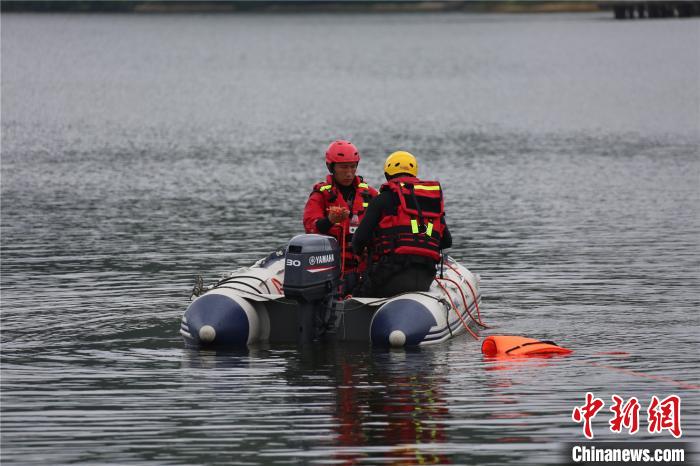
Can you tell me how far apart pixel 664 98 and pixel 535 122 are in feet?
Result: 34.7

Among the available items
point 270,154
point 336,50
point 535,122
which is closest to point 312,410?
point 270,154

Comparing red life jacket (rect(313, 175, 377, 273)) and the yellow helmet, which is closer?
the yellow helmet

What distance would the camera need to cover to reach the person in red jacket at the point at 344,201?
1384 cm

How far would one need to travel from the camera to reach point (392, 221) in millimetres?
13422

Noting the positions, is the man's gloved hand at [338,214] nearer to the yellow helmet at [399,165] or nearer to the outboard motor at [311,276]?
the outboard motor at [311,276]

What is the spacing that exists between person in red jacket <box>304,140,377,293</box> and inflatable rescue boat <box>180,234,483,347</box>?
507 millimetres

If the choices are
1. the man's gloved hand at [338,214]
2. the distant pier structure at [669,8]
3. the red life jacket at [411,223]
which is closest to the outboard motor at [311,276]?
the man's gloved hand at [338,214]

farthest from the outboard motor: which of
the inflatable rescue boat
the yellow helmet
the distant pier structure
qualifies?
the distant pier structure

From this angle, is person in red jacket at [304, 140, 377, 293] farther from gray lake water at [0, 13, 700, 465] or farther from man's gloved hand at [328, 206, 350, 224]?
gray lake water at [0, 13, 700, 465]

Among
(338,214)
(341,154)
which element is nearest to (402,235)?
(338,214)

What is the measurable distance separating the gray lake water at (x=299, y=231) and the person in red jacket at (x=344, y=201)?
1.19 meters

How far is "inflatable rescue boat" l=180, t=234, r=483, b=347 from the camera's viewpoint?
13.0 m

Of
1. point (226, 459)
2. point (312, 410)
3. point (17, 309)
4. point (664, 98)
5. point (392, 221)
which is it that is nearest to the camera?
point (226, 459)

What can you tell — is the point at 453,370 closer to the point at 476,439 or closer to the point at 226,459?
the point at 476,439
